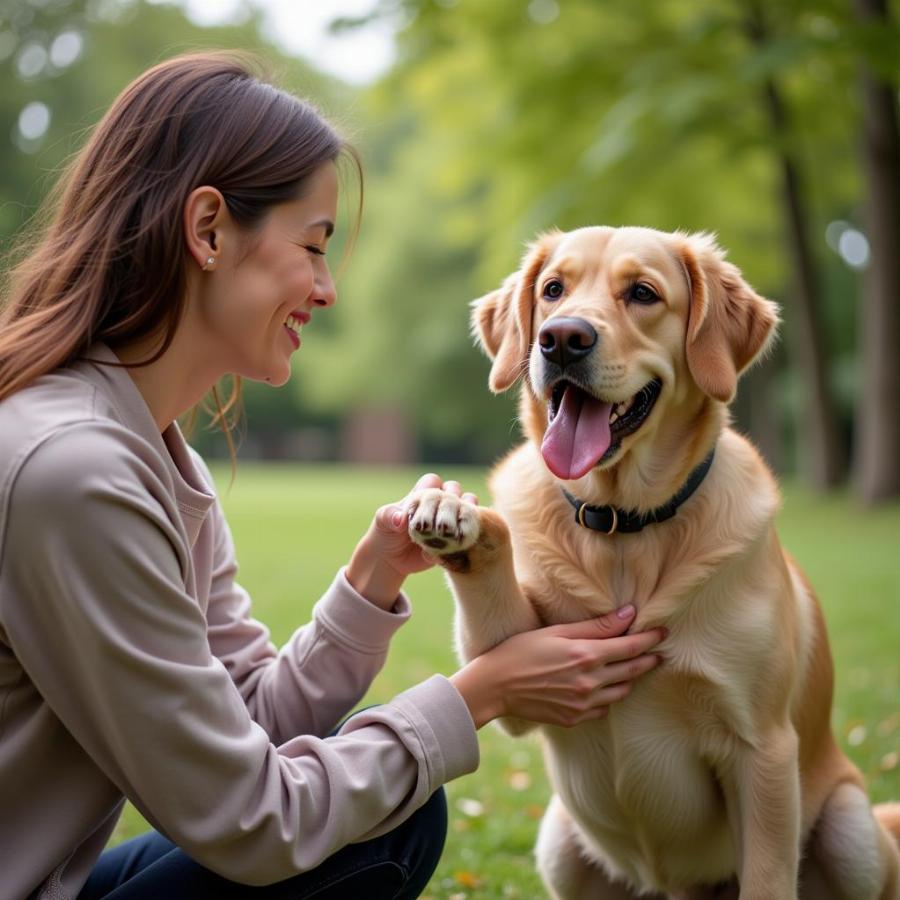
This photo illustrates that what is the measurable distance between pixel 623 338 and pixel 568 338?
17cm

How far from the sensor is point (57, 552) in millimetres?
1674

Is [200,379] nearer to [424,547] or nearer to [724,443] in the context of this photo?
[424,547]

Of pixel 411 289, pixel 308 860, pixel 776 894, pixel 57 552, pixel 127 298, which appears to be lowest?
pixel 411 289

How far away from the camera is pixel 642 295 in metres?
2.79

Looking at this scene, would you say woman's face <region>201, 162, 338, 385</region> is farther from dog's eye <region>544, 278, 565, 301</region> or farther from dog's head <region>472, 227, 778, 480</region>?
dog's eye <region>544, 278, 565, 301</region>

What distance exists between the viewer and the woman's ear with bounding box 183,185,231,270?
2002mm

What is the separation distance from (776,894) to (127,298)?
1816 millimetres

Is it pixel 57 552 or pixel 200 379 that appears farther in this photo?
pixel 200 379

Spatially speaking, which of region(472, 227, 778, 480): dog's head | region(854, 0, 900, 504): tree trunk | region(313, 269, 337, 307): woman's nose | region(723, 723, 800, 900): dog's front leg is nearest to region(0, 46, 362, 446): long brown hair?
region(313, 269, 337, 307): woman's nose

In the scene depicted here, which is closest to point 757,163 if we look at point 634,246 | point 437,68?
point 437,68

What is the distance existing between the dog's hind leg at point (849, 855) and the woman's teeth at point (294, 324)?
175 cm

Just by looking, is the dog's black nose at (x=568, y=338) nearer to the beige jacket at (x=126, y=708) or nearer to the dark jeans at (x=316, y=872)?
the beige jacket at (x=126, y=708)

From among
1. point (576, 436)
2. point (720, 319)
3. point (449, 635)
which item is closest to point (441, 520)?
point (576, 436)

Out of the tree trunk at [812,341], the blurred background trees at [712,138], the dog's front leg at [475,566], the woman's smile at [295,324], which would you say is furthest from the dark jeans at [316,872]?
the tree trunk at [812,341]
